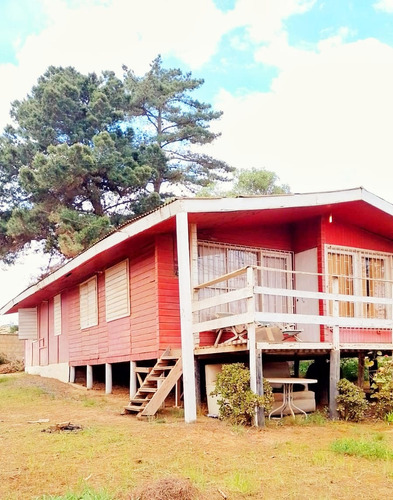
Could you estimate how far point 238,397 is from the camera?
8.16 m

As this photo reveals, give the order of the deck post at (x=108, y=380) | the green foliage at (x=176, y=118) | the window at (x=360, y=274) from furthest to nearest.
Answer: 1. the green foliage at (x=176, y=118)
2. the deck post at (x=108, y=380)
3. the window at (x=360, y=274)

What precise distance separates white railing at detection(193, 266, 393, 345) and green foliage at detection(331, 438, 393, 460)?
2.24 meters

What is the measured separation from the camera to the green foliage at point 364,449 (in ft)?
20.4

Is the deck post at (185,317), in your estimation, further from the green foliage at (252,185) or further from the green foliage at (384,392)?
the green foliage at (252,185)

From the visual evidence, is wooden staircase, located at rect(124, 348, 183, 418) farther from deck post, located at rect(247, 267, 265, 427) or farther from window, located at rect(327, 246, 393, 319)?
window, located at rect(327, 246, 393, 319)

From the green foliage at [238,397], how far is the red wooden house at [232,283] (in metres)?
0.18

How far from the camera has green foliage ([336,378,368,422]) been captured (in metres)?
8.95

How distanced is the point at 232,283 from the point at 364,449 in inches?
212

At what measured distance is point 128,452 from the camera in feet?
20.9

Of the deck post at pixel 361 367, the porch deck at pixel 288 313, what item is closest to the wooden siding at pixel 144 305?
the porch deck at pixel 288 313

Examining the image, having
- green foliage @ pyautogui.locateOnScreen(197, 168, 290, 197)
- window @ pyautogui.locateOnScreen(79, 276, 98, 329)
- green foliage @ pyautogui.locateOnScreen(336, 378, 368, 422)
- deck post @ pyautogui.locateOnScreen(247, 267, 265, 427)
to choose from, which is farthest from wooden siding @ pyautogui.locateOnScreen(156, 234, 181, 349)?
green foliage @ pyautogui.locateOnScreen(197, 168, 290, 197)


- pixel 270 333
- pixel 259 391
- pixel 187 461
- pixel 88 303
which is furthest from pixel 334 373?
pixel 88 303

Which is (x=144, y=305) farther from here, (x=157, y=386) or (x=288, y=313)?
(x=288, y=313)

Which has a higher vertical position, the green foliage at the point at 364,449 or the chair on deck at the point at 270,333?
the chair on deck at the point at 270,333
